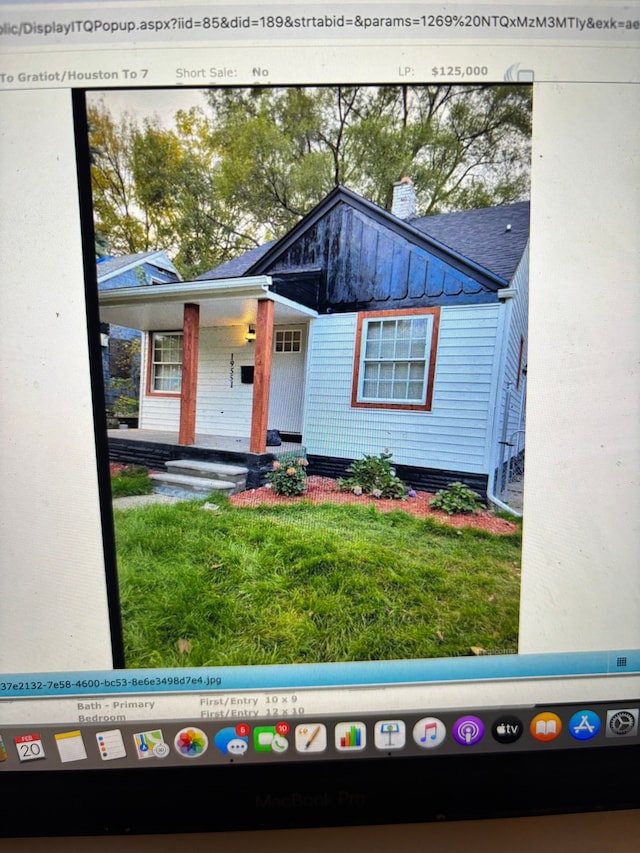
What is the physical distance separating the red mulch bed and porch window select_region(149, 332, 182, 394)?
30cm

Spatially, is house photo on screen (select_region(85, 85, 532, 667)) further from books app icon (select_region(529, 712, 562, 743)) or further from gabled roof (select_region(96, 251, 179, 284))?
books app icon (select_region(529, 712, 562, 743))

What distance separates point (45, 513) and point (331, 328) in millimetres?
679

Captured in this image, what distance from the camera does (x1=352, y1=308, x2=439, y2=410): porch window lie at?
65 centimetres

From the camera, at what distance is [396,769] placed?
0.47 m

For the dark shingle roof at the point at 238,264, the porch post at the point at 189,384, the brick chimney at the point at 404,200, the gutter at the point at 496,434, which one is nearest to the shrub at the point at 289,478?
the porch post at the point at 189,384

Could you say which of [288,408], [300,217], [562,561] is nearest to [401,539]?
[562,561]

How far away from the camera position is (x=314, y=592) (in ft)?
1.63

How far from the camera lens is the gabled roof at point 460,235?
0.55 metres

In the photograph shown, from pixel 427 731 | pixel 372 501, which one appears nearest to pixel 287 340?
pixel 372 501

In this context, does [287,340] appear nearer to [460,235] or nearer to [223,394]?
[223,394]

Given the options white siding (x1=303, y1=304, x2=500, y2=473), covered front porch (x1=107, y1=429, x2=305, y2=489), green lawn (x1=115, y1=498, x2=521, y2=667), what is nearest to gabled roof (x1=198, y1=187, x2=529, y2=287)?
white siding (x1=303, y1=304, x2=500, y2=473)

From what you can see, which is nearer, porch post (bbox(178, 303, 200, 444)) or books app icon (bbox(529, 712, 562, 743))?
books app icon (bbox(529, 712, 562, 743))

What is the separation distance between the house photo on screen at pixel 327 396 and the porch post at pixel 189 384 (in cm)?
2

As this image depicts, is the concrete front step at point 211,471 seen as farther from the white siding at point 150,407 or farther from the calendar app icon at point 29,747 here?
the calendar app icon at point 29,747
